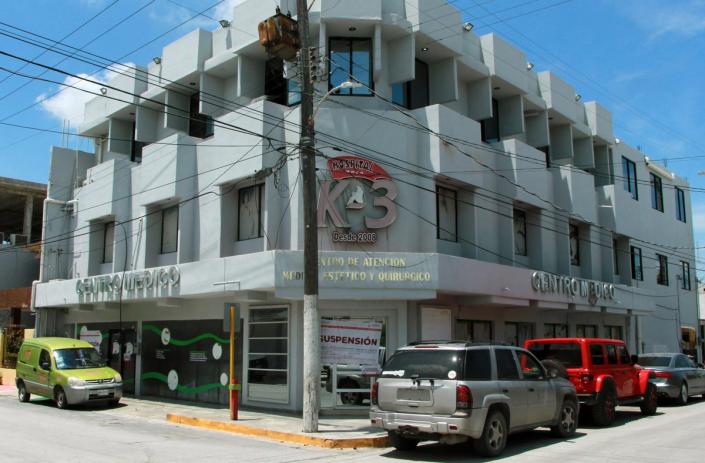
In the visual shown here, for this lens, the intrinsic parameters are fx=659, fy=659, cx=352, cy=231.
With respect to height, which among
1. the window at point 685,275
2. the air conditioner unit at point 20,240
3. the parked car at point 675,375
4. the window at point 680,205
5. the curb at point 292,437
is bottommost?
the curb at point 292,437

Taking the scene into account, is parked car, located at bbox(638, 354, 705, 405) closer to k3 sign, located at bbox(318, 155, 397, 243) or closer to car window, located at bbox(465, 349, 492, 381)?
k3 sign, located at bbox(318, 155, 397, 243)

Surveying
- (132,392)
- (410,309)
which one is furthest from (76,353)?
(410,309)

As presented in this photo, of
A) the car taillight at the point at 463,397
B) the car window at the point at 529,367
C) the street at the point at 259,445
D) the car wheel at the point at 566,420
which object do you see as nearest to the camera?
the car taillight at the point at 463,397

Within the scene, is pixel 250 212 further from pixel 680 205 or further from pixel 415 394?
pixel 680 205

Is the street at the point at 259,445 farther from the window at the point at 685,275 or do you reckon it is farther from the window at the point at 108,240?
the window at the point at 685,275

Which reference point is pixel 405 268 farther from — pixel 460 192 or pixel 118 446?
pixel 118 446

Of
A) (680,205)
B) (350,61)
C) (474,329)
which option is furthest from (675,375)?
(680,205)

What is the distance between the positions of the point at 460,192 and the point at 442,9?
5918 millimetres

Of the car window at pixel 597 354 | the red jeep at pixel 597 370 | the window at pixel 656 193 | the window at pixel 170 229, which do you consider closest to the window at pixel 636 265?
the window at pixel 656 193

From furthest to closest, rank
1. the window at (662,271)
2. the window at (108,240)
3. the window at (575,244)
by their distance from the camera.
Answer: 1. the window at (662,271)
2. the window at (575,244)
3. the window at (108,240)

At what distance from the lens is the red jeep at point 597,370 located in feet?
48.6

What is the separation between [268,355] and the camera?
18.0 metres

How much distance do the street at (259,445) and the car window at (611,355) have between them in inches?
56.7

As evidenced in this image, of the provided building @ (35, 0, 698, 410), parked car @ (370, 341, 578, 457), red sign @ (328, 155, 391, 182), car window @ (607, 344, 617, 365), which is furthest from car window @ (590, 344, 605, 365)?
red sign @ (328, 155, 391, 182)
